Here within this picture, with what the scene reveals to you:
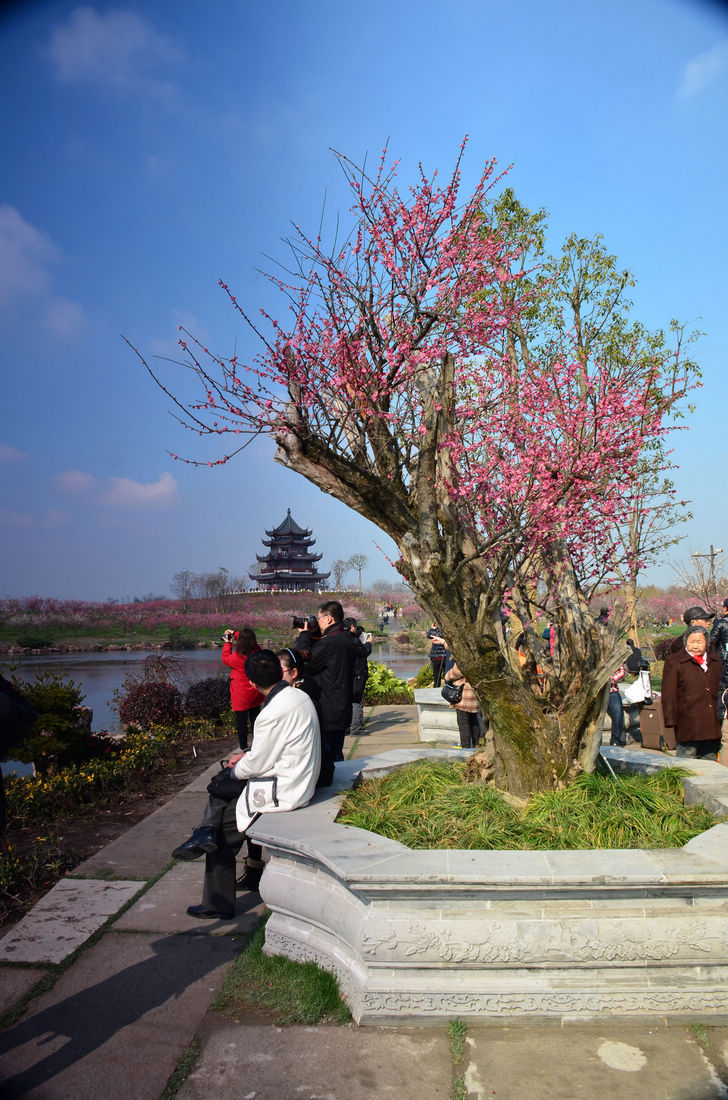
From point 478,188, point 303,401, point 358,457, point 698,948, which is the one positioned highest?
point 478,188

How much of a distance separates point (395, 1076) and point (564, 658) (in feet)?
11.2

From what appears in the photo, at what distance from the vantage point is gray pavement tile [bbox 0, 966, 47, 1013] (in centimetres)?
345

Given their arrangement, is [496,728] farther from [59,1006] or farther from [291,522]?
[291,522]

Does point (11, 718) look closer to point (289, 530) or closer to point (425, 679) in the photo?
point (425, 679)

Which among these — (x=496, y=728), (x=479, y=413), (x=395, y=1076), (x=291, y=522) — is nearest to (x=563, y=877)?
(x=395, y=1076)

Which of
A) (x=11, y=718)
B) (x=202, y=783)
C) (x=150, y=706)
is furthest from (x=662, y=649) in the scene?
(x=11, y=718)

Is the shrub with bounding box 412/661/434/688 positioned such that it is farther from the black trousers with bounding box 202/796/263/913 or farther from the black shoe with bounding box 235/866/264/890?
the black trousers with bounding box 202/796/263/913

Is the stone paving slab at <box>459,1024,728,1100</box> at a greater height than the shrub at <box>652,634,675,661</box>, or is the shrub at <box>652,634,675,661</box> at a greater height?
the shrub at <box>652,634,675,661</box>

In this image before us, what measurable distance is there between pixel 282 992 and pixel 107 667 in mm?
24145

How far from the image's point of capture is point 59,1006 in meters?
3.41

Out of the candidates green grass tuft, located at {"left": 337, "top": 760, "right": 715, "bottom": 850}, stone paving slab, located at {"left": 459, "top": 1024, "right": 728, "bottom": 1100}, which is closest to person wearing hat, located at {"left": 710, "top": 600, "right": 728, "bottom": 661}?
green grass tuft, located at {"left": 337, "top": 760, "right": 715, "bottom": 850}

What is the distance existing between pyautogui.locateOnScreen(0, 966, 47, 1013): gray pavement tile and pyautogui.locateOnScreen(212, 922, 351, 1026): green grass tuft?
3.18 feet

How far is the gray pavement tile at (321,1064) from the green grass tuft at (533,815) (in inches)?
39.8

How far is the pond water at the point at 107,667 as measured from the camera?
1519cm
